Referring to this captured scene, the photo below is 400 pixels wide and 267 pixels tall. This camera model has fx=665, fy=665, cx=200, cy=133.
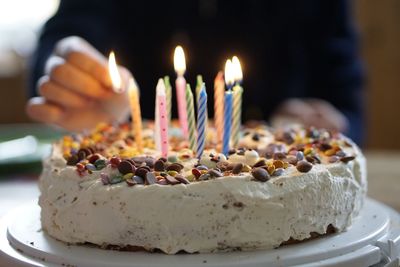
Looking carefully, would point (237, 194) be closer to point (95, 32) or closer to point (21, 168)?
point (21, 168)

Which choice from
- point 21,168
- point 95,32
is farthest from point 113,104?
point 95,32

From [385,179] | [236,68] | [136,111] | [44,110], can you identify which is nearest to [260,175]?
[236,68]

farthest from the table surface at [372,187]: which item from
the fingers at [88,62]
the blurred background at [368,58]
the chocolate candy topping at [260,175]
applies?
the blurred background at [368,58]

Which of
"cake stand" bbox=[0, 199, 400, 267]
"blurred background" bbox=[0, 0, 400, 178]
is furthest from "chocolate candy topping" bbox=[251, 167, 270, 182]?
"blurred background" bbox=[0, 0, 400, 178]

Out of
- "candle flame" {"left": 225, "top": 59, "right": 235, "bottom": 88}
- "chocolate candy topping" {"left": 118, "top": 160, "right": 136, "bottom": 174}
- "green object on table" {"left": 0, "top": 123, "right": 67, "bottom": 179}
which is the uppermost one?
"candle flame" {"left": 225, "top": 59, "right": 235, "bottom": 88}

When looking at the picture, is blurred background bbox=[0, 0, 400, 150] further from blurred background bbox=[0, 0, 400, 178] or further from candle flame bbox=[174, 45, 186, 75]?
candle flame bbox=[174, 45, 186, 75]
